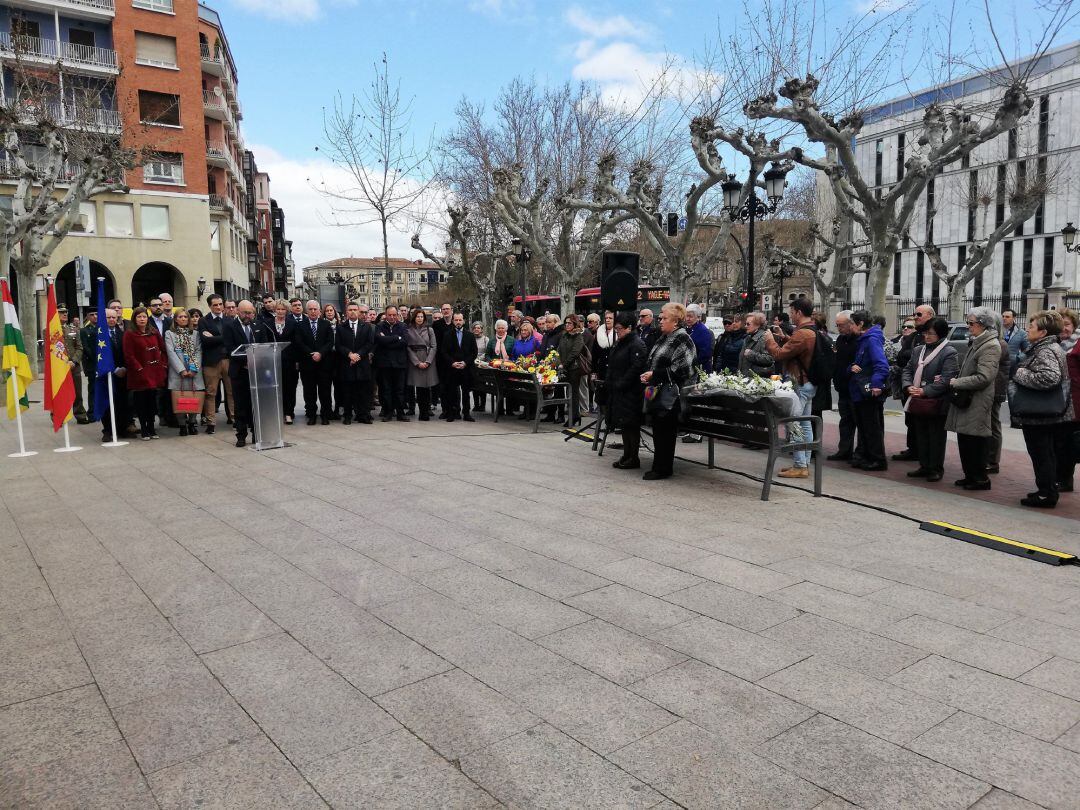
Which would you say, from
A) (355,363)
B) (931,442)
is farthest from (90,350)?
(931,442)

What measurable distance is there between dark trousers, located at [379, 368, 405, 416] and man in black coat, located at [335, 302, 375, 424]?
0.34 m

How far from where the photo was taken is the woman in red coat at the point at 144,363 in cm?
1035

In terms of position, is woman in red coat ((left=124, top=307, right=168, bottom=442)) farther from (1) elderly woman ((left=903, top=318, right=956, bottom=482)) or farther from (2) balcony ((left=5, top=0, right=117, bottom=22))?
(2) balcony ((left=5, top=0, right=117, bottom=22))

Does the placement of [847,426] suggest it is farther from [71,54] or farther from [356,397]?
[71,54]

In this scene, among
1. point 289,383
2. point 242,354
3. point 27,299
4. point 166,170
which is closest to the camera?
point 242,354

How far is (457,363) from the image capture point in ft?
42.1

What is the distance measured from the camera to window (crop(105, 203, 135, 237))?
127 ft

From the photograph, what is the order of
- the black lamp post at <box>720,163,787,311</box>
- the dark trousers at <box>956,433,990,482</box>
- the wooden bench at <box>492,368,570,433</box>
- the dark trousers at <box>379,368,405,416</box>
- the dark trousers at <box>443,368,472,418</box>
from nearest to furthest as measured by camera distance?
1. the dark trousers at <box>956,433,990,482</box>
2. the wooden bench at <box>492,368,570,433</box>
3. the dark trousers at <box>379,368,405,416</box>
4. the dark trousers at <box>443,368,472,418</box>
5. the black lamp post at <box>720,163,787,311</box>

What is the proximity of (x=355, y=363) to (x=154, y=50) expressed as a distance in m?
36.7

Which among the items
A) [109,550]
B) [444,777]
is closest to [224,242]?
[109,550]

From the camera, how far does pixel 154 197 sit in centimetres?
3997

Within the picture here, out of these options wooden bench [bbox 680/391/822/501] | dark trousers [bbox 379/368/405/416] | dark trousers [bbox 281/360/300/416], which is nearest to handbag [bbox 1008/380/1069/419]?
wooden bench [bbox 680/391/822/501]

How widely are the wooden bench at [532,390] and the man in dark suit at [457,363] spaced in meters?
0.60

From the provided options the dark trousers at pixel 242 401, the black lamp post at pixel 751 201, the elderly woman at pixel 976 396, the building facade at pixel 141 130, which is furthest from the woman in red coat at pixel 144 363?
the building facade at pixel 141 130
